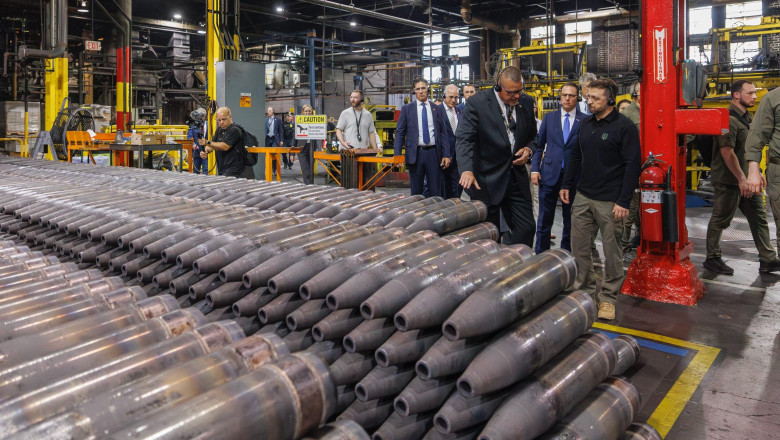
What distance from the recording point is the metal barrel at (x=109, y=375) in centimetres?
126

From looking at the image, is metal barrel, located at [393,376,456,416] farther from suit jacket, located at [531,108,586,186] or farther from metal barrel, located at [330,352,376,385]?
suit jacket, located at [531,108,586,186]

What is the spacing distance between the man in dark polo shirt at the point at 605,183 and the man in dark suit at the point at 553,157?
3.91 ft

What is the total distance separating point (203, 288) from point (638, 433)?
1934mm

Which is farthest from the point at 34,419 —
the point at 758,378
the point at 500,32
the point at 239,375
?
the point at 500,32

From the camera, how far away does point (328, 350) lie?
2227mm

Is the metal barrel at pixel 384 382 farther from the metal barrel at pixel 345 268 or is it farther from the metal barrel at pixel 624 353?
the metal barrel at pixel 624 353

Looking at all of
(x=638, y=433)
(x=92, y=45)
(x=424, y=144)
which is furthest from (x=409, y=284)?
(x=92, y=45)

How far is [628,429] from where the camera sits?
2096 mm

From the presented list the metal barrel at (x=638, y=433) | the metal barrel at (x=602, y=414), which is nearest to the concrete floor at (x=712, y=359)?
the metal barrel at (x=638, y=433)

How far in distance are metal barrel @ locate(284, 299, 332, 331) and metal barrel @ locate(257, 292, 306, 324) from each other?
5cm

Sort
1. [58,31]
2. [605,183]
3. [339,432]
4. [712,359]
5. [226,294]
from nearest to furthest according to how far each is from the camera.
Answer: [339,432]
[226,294]
[712,359]
[605,183]
[58,31]

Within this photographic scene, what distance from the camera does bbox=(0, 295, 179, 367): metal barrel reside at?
5.16 ft

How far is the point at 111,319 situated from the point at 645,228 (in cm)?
458

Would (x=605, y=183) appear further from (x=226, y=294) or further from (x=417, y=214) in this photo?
(x=226, y=294)
